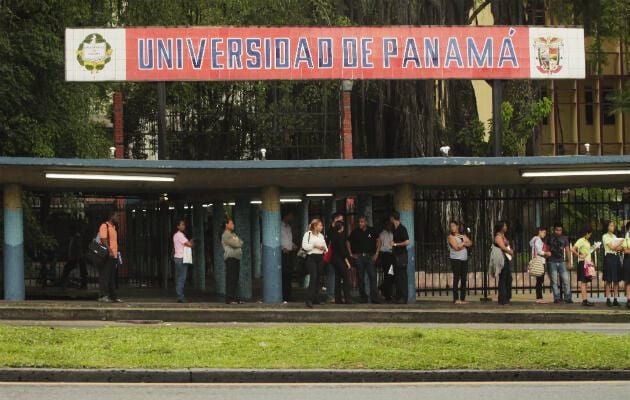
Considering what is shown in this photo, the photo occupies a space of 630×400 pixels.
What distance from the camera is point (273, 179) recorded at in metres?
23.6

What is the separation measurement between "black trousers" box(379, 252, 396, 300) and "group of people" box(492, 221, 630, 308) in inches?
78.5

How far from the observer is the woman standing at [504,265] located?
2375 cm

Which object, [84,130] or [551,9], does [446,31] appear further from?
Answer: [551,9]

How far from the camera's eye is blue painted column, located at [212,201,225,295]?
27578 mm

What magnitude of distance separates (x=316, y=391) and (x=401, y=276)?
11.8m

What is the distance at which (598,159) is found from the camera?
21.8 m

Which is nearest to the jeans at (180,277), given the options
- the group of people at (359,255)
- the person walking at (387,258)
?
the group of people at (359,255)

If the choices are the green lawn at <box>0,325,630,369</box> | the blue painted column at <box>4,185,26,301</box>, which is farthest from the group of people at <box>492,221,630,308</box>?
the blue painted column at <box>4,185,26,301</box>

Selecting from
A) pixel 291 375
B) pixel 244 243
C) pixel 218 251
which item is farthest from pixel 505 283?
pixel 291 375

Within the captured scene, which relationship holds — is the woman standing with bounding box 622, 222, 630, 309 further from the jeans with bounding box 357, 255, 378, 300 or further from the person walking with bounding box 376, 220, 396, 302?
the jeans with bounding box 357, 255, 378, 300

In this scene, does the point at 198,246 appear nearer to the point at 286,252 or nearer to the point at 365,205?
the point at 365,205

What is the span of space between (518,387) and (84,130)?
19.8 m

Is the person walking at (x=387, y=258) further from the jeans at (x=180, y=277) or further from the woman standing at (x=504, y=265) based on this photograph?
the jeans at (x=180, y=277)

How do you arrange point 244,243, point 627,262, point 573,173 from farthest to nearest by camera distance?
point 244,243 → point 627,262 → point 573,173
